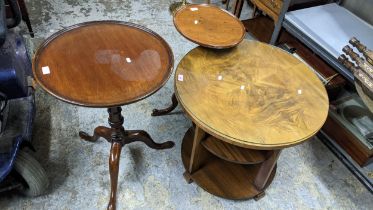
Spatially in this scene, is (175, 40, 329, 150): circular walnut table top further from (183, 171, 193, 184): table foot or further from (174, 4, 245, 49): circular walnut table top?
(183, 171, 193, 184): table foot

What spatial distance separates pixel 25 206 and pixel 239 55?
1310mm

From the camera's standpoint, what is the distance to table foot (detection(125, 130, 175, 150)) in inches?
65.3

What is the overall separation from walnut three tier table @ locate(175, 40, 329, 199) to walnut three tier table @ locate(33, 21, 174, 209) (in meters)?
0.19

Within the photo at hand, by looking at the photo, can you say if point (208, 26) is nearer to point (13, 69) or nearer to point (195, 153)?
point (195, 153)

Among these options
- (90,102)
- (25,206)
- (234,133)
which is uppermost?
(90,102)

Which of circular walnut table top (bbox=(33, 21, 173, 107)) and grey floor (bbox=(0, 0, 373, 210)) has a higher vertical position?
circular walnut table top (bbox=(33, 21, 173, 107))

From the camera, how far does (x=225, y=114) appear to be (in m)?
1.27

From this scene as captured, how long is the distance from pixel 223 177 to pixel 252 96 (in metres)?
0.55

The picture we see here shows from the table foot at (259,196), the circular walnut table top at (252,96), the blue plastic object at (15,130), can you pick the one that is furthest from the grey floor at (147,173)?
the circular walnut table top at (252,96)

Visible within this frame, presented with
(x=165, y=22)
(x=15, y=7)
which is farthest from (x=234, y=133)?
(x=165, y=22)

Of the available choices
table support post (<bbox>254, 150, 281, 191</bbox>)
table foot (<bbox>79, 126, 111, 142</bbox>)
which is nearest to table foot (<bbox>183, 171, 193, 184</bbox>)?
table support post (<bbox>254, 150, 281, 191</bbox>)

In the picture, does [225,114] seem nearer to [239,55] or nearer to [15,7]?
[239,55]

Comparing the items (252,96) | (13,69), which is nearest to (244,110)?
(252,96)

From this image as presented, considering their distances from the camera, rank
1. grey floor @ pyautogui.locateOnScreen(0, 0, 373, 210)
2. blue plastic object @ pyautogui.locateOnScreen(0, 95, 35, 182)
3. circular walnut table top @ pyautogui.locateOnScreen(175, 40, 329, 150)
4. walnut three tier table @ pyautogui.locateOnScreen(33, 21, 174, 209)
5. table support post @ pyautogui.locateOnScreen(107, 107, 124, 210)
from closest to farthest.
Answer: walnut three tier table @ pyautogui.locateOnScreen(33, 21, 174, 209)
circular walnut table top @ pyautogui.locateOnScreen(175, 40, 329, 150)
blue plastic object @ pyautogui.locateOnScreen(0, 95, 35, 182)
table support post @ pyautogui.locateOnScreen(107, 107, 124, 210)
grey floor @ pyautogui.locateOnScreen(0, 0, 373, 210)
